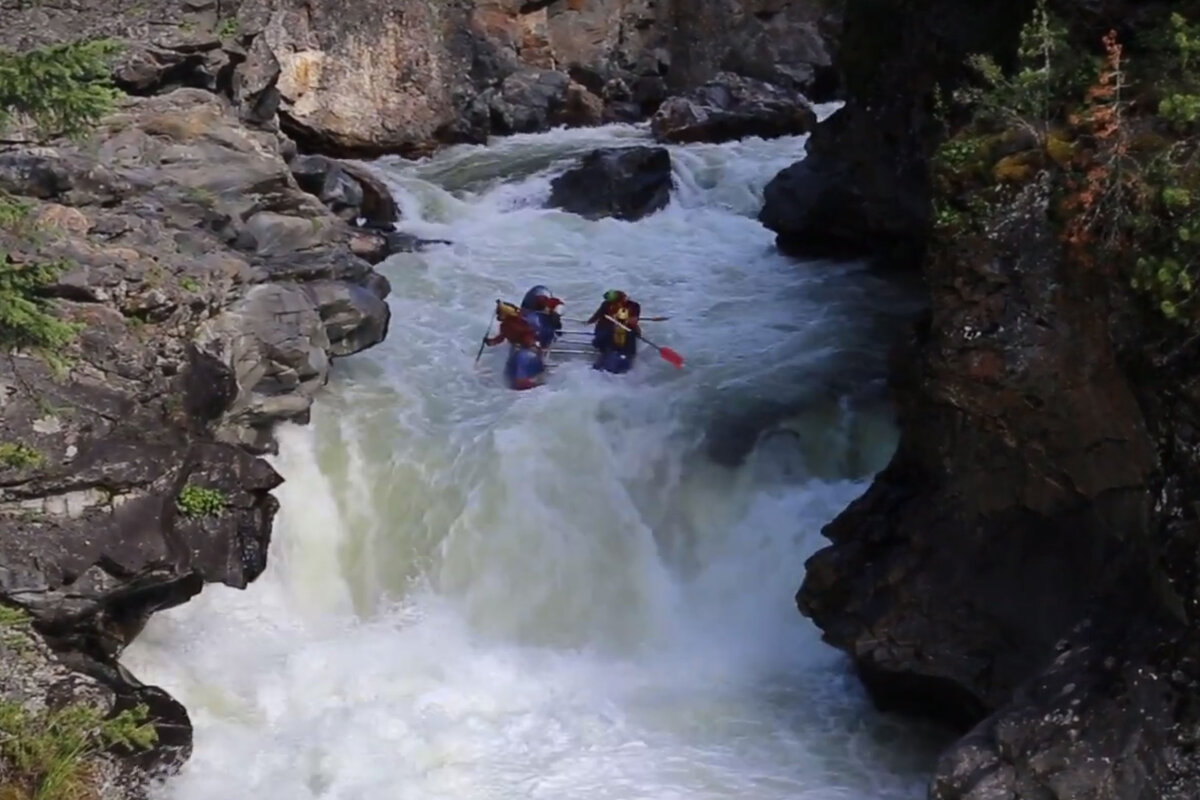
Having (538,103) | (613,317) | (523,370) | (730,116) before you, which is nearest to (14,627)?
(523,370)

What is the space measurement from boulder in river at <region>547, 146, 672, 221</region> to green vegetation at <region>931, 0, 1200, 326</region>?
9.09 meters

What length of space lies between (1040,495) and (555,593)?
13.1 feet

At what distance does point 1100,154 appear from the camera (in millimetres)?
7246

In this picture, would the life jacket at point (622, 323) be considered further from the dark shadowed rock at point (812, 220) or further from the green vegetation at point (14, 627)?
the green vegetation at point (14, 627)

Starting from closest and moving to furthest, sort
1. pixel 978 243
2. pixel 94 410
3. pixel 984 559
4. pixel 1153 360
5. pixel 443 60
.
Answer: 1. pixel 1153 360
2. pixel 978 243
3. pixel 984 559
4. pixel 94 410
5. pixel 443 60

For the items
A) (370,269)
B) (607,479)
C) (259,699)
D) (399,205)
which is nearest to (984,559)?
(607,479)

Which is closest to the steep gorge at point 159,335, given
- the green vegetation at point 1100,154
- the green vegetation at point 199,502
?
the green vegetation at point 199,502

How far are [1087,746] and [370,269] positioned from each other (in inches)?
336

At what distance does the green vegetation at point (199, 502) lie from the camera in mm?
9375

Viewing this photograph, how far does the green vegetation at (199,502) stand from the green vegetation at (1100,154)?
5.41 m

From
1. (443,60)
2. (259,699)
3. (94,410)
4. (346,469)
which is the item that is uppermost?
(443,60)

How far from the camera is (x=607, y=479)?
430 inches

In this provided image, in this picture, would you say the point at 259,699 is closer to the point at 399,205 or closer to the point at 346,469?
the point at 346,469

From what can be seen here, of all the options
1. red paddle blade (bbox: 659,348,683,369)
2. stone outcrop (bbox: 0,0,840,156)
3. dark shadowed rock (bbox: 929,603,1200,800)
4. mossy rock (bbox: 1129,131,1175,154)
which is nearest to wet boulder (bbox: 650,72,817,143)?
stone outcrop (bbox: 0,0,840,156)
